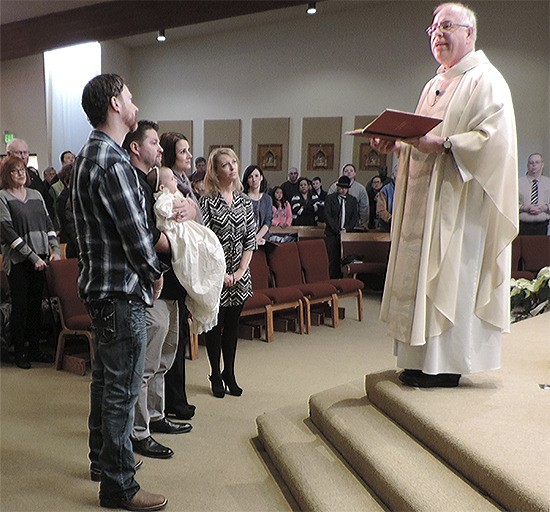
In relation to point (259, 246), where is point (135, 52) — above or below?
above

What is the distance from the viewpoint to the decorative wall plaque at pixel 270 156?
36.6 feet

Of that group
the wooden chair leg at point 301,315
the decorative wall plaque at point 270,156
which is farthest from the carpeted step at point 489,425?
the decorative wall plaque at point 270,156

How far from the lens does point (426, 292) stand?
8.82 feet

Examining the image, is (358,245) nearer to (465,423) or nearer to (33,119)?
(465,423)

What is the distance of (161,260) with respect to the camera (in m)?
2.83

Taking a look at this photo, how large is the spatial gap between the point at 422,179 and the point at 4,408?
2.66 metres

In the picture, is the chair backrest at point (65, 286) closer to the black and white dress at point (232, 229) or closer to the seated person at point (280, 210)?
the black and white dress at point (232, 229)

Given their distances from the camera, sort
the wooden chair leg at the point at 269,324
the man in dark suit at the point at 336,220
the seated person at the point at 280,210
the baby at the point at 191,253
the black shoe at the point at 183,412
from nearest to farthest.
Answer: the baby at the point at 191,253 → the black shoe at the point at 183,412 → the wooden chair leg at the point at 269,324 → the man in dark suit at the point at 336,220 → the seated person at the point at 280,210

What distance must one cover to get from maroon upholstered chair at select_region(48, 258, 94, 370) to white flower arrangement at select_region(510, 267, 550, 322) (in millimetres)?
3452

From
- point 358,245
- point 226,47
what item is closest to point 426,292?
point 358,245

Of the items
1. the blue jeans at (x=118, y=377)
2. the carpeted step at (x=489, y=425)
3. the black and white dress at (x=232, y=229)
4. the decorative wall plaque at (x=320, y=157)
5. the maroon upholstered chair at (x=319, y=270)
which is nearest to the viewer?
the carpeted step at (x=489, y=425)

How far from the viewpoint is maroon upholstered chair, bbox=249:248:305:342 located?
5.27 metres

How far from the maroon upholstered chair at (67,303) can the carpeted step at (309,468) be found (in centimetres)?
165

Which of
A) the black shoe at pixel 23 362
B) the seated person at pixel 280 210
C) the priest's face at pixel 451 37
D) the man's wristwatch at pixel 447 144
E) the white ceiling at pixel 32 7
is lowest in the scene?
the black shoe at pixel 23 362
